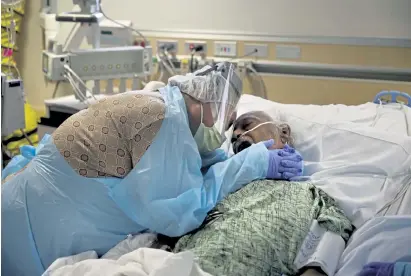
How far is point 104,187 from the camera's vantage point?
1.38m

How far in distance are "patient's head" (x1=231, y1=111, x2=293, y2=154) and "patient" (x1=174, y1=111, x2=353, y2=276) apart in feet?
1.02

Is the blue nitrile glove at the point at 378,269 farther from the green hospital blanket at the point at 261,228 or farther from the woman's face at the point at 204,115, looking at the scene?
the woman's face at the point at 204,115

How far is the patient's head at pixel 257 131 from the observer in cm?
194

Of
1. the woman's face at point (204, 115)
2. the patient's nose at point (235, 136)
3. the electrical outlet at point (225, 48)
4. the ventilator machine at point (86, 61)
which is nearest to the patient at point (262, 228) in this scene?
the woman's face at point (204, 115)

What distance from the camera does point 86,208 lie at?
4.55 ft

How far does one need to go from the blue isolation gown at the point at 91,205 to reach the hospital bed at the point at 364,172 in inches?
18.9

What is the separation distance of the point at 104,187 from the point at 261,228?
0.45 metres

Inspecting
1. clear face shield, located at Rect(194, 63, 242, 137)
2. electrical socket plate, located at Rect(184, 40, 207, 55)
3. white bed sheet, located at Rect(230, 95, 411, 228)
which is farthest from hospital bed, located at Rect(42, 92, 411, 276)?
electrical socket plate, located at Rect(184, 40, 207, 55)

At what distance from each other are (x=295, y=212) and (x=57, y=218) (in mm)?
681

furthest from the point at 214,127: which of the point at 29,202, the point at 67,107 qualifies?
the point at 67,107

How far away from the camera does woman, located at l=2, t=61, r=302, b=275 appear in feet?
4.51

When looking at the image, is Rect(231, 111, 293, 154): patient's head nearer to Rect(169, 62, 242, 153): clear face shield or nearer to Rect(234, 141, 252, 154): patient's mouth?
Rect(234, 141, 252, 154): patient's mouth

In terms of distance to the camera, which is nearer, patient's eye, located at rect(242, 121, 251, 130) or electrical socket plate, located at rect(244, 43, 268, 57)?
patient's eye, located at rect(242, 121, 251, 130)

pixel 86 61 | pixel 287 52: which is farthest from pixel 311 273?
pixel 287 52
